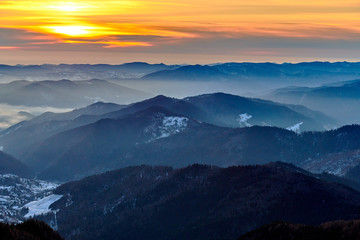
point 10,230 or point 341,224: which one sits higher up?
point 10,230

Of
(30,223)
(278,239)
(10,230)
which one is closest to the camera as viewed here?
(10,230)

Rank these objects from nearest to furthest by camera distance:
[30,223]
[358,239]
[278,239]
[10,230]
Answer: [10,230]
[30,223]
[358,239]
[278,239]

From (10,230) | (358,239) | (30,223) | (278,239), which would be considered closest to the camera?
(10,230)

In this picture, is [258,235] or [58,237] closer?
[58,237]

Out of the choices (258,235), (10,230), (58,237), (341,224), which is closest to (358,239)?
(341,224)

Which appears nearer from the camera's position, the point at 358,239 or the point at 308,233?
the point at 358,239

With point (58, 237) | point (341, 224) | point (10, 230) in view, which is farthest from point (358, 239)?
point (10, 230)

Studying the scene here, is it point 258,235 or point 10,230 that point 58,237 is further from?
point 258,235

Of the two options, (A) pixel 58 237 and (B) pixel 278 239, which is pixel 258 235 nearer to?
(B) pixel 278 239

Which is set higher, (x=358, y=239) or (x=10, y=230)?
(x=10, y=230)
